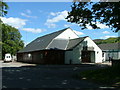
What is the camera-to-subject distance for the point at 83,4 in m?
18.0

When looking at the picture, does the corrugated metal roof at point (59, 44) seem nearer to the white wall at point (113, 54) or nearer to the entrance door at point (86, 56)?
the entrance door at point (86, 56)

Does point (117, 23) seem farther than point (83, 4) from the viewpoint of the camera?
No

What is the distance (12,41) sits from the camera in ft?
242

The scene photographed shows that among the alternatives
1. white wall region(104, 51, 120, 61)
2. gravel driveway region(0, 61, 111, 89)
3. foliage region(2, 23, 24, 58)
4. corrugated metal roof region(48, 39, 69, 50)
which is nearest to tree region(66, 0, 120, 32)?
gravel driveway region(0, 61, 111, 89)

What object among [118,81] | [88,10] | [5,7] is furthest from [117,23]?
[5,7]

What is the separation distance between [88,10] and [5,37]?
58.9 m

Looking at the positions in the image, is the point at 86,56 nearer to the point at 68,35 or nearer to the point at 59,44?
the point at 59,44

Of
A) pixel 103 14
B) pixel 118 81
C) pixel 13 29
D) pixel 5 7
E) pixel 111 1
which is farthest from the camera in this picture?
pixel 13 29

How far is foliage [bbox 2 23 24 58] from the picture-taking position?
2751 inches

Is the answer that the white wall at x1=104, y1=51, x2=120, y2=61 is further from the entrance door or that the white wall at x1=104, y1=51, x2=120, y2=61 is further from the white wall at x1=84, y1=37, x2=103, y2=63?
the entrance door

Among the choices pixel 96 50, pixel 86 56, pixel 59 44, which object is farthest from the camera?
pixel 96 50

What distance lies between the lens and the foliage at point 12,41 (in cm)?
6988

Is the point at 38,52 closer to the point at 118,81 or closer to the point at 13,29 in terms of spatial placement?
the point at 118,81

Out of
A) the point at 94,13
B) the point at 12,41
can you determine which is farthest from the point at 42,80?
the point at 12,41
